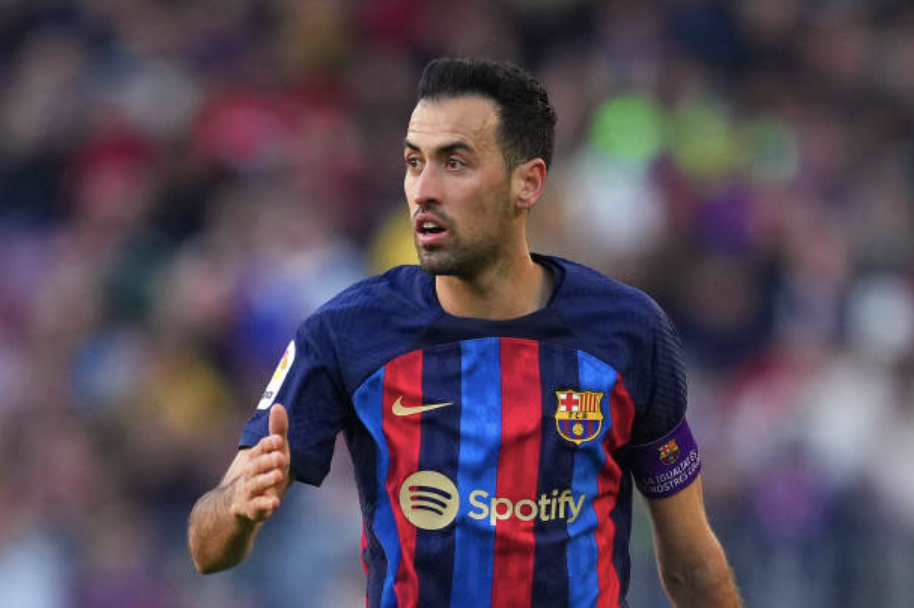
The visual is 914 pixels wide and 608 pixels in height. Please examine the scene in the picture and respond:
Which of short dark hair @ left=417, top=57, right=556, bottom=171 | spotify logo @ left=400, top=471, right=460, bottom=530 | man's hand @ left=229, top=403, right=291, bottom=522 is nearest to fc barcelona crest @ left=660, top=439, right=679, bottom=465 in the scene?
spotify logo @ left=400, top=471, right=460, bottom=530

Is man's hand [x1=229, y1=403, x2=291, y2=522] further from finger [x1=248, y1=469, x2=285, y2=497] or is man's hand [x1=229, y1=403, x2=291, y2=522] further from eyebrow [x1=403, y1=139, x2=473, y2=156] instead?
eyebrow [x1=403, y1=139, x2=473, y2=156]

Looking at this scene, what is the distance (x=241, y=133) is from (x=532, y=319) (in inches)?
257

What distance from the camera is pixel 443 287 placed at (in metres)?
4.37

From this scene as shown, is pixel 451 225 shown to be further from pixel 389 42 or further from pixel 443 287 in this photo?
pixel 389 42

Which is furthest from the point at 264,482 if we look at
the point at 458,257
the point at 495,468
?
the point at 458,257

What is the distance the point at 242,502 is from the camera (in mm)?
3877

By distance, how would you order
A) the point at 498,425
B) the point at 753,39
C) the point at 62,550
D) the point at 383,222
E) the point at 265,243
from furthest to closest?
the point at 753,39 < the point at 383,222 < the point at 265,243 < the point at 62,550 < the point at 498,425

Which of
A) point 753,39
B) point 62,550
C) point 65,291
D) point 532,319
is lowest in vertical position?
point 62,550

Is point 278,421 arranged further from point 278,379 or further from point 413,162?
point 413,162

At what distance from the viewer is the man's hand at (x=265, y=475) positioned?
12.6 feet

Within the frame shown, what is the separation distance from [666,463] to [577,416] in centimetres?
35

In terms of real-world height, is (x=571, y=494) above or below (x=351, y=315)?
below

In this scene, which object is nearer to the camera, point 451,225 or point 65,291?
point 451,225

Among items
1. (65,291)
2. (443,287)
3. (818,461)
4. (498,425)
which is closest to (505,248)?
(443,287)
